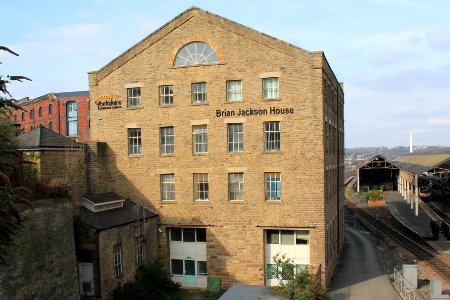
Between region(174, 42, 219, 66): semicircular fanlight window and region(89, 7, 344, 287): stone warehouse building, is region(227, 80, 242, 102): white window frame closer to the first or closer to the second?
region(89, 7, 344, 287): stone warehouse building

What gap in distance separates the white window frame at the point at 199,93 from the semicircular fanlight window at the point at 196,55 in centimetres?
120

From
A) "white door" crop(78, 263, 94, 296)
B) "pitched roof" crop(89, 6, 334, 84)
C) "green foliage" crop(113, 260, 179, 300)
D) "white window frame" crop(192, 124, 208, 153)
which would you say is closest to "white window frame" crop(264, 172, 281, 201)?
"white window frame" crop(192, 124, 208, 153)

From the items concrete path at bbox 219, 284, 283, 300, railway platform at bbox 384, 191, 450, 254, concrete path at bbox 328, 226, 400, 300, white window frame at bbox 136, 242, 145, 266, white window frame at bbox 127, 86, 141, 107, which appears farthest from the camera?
railway platform at bbox 384, 191, 450, 254

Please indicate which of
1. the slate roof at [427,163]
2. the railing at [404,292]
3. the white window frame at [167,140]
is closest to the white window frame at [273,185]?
the white window frame at [167,140]

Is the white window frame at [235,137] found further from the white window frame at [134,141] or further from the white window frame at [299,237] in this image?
the white window frame at [134,141]

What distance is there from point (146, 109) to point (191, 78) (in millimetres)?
3199

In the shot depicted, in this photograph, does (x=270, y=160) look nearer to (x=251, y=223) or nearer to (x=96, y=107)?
(x=251, y=223)

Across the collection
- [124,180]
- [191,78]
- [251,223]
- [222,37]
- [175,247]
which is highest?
[222,37]

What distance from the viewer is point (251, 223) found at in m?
23.6

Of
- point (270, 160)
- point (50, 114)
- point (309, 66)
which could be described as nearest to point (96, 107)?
point (270, 160)

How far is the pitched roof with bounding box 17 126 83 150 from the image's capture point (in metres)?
20.7

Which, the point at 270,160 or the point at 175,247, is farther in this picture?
the point at 175,247

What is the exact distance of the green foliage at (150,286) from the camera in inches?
827

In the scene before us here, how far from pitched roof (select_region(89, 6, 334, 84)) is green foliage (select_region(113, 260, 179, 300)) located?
1147 centimetres
